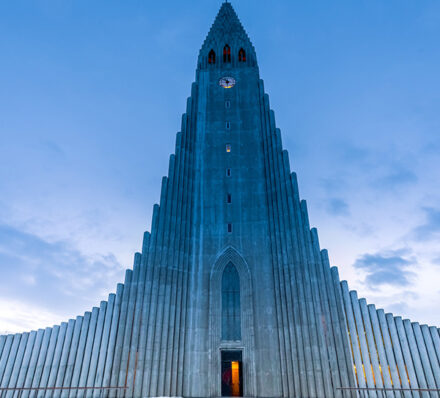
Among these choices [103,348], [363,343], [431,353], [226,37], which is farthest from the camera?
[226,37]

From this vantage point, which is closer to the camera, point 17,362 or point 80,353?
point 80,353

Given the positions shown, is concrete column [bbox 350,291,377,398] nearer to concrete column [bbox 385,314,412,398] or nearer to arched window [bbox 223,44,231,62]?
concrete column [bbox 385,314,412,398]

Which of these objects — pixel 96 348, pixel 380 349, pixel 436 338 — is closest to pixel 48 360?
pixel 96 348

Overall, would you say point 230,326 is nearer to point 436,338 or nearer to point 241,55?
point 436,338

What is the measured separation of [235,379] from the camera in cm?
2172

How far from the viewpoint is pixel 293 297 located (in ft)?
72.2

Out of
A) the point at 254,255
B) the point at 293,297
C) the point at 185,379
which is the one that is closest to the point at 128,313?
the point at 185,379

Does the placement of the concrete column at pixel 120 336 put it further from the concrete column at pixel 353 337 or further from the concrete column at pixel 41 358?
the concrete column at pixel 353 337

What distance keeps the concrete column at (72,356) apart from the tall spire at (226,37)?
28942 mm

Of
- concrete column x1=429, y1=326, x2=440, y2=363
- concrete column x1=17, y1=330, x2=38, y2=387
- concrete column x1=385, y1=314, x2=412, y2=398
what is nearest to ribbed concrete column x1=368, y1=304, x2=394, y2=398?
concrete column x1=385, y1=314, x2=412, y2=398

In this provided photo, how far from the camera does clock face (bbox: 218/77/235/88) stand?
32.6 metres

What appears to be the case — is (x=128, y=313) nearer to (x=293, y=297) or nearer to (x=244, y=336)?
(x=244, y=336)

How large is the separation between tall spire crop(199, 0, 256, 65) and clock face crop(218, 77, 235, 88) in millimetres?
4181

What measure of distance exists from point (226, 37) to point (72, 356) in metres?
35.3
